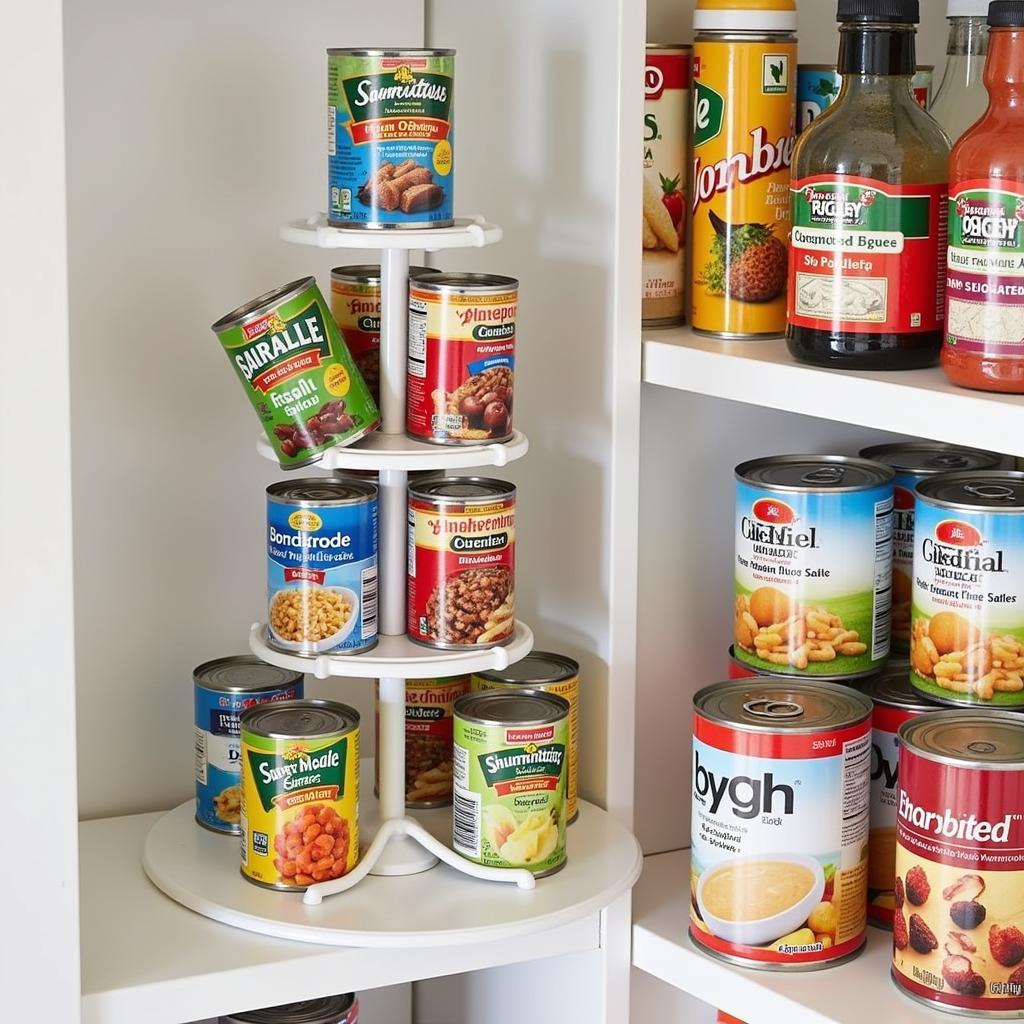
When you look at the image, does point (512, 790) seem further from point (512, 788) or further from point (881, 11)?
point (881, 11)

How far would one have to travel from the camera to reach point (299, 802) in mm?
1244

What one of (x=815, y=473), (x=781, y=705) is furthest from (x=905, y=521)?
(x=781, y=705)

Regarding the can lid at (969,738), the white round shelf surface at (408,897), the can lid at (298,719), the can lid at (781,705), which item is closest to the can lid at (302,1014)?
the white round shelf surface at (408,897)

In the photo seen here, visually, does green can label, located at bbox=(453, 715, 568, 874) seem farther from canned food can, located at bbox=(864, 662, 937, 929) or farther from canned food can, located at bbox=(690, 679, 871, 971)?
canned food can, located at bbox=(864, 662, 937, 929)

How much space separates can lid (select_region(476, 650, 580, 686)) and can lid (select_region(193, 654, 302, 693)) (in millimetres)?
172

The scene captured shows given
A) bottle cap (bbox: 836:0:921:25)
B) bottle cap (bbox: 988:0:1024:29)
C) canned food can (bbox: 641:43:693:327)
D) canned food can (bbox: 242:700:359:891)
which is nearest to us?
bottle cap (bbox: 988:0:1024:29)

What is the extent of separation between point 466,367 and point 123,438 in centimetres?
40

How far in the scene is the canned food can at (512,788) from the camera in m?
1.26

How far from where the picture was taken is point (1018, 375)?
1.06 meters

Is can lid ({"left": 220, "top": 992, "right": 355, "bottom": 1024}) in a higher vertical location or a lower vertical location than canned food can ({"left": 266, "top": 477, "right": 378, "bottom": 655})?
lower

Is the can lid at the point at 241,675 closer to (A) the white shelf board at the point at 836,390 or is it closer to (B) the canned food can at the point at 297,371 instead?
(B) the canned food can at the point at 297,371

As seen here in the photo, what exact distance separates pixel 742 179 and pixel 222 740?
635 mm

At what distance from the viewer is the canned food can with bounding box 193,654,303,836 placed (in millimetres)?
1386

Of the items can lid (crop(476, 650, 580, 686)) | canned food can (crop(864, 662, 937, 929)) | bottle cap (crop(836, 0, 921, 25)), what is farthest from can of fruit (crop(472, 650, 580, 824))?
bottle cap (crop(836, 0, 921, 25))
